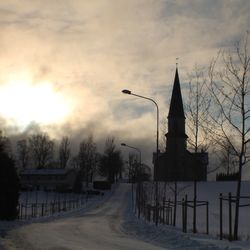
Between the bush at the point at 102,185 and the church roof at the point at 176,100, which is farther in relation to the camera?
the bush at the point at 102,185

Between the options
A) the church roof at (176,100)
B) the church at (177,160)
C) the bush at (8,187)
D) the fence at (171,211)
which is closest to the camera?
the fence at (171,211)

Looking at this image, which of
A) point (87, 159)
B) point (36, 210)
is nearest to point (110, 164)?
point (87, 159)

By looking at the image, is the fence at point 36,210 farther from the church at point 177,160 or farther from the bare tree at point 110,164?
the bare tree at point 110,164

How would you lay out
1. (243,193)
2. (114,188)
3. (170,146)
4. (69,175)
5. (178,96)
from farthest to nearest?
(69,175), (114,188), (178,96), (243,193), (170,146)

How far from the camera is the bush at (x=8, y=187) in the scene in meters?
34.6

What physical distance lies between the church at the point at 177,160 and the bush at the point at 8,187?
11175mm

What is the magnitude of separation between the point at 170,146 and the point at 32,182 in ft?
344

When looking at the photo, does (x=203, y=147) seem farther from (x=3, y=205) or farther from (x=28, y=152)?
(x=28, y=152)

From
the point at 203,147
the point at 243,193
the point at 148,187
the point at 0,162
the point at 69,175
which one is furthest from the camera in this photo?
the point at 69,175

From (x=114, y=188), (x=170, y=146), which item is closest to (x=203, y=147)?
(x=170, y=146)

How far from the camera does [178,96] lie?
298ft

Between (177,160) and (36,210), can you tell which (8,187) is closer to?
(36,210)

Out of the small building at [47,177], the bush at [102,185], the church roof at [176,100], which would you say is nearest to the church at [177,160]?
the church roof at [176,100]

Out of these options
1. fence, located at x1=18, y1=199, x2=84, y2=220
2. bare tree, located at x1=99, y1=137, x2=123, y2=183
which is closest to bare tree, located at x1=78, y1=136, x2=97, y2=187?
bare tree, located at x1=99, y1=137, x2=123, y2=183
